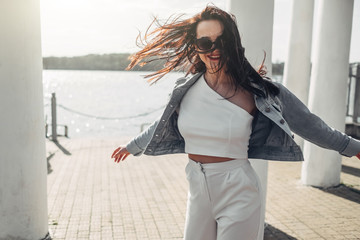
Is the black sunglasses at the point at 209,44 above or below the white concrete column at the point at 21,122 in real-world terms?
above

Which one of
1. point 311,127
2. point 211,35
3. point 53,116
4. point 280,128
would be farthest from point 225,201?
point 53,116

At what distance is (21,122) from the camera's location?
4055mm

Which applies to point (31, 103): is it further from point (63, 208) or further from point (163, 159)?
point (163, 159)

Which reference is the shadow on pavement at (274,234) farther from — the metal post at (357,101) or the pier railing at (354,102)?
the metal post at (357,101)

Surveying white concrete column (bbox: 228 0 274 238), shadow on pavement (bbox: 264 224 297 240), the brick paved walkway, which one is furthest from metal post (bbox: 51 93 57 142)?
white concrete column (bbox: 228 0 274 238)

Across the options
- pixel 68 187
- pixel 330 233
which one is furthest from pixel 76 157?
pixel 330 233

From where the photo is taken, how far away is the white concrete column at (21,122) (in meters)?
3.88

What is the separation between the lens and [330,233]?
15.9ft

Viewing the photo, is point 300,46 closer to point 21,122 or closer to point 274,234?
point 274,234

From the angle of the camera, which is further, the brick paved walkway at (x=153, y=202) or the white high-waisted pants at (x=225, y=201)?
the brick paved walkway at (x=153, y=202)

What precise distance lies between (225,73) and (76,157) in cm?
772

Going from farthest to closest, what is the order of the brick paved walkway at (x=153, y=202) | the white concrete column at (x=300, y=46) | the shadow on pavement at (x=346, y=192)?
the white concrete column at (x=300, y=46), the shadow on pavement at (x=346, y=192), the brick paved walkway at (x=153, y=202)

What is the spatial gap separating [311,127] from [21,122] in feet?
9.62

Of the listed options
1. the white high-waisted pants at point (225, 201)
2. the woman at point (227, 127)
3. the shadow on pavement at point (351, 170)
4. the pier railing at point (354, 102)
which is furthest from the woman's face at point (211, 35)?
the pier railing at point (354, 102)
